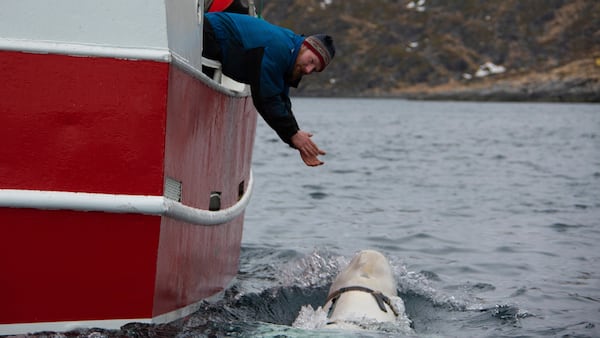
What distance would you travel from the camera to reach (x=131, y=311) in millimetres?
5027

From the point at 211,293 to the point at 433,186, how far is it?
14.0 m

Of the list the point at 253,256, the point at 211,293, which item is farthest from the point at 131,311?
the point at 253,256

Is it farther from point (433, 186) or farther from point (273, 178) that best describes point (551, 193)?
point (273, 178)

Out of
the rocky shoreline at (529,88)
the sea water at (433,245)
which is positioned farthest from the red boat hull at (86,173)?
the rocky shoreline at (529,88)

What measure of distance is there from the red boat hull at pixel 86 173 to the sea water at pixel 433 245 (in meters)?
0.28

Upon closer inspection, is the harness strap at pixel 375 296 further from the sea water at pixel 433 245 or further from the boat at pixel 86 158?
the boat at pixel 86 158

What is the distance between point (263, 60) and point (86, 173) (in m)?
1.56

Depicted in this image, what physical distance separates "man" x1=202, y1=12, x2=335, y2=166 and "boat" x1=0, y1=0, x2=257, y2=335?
2.96 ft

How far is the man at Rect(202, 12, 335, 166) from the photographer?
5.90m

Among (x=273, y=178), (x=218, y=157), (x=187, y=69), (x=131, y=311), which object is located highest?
(x=187, y=69)

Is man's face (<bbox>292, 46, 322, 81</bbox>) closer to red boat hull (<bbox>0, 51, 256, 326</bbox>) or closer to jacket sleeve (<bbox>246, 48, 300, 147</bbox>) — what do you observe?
jacket sleeve (<bbox>246, 48, 300, 147</bbox>)

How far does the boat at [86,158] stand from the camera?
15.4 ft

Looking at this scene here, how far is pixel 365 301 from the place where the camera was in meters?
6.88

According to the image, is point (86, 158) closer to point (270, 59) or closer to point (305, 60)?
point (270, 59)
